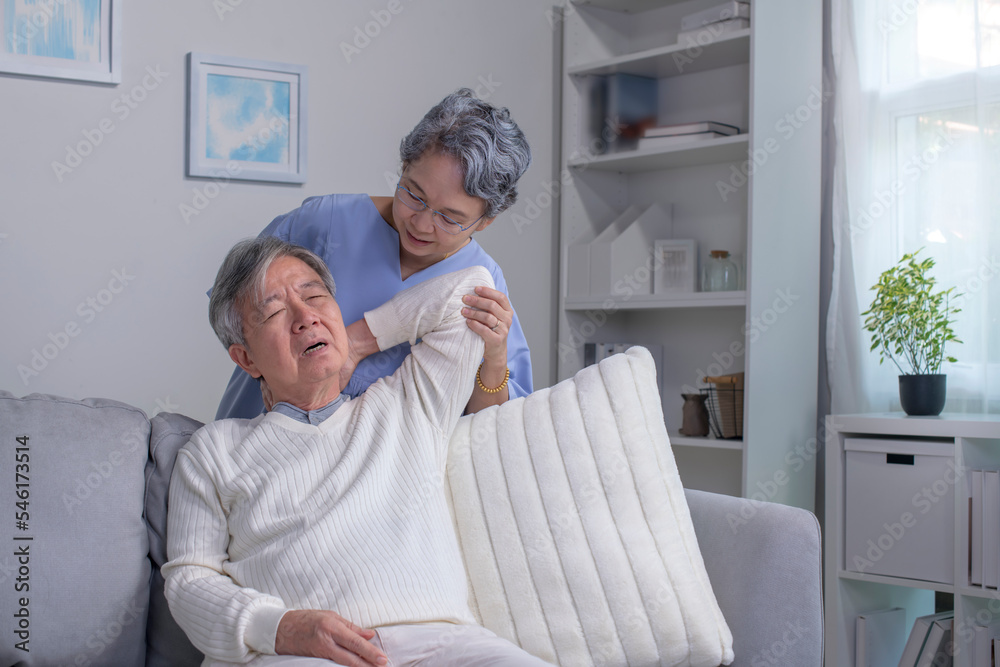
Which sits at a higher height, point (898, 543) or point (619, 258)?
point (619, 258)

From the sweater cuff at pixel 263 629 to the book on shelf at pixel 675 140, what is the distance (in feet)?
7.21

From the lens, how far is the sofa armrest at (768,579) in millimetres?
1611

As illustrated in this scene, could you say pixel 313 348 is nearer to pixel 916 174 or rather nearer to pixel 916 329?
pixel 916 329

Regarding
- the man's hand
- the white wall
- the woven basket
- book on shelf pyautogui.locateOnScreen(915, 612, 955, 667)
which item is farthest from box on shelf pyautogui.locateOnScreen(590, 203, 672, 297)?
the man's hand

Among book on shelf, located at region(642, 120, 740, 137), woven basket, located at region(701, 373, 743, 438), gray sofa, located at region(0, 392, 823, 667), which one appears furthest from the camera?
book on shelf, located at region(642, 120, 740, 137)

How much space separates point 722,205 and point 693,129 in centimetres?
33

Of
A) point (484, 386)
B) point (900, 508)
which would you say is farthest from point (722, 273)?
point (484, 386)

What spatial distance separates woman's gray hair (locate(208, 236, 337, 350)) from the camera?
62.7 inches

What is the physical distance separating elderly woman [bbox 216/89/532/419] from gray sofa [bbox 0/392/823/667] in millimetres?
304

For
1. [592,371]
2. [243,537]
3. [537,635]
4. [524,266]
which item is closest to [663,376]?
[524,266]

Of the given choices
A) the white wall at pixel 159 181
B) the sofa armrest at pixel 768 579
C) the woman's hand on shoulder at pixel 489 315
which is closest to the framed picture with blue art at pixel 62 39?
→ the white wall at pixel 159 181

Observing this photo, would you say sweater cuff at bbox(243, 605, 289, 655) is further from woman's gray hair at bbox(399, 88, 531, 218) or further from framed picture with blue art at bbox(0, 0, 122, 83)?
framed picture with blue art at bbox(0, 0, 122, 83)

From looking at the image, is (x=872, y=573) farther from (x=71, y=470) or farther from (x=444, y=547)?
(x=71, y=470)

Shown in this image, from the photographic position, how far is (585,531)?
158 centimetres
